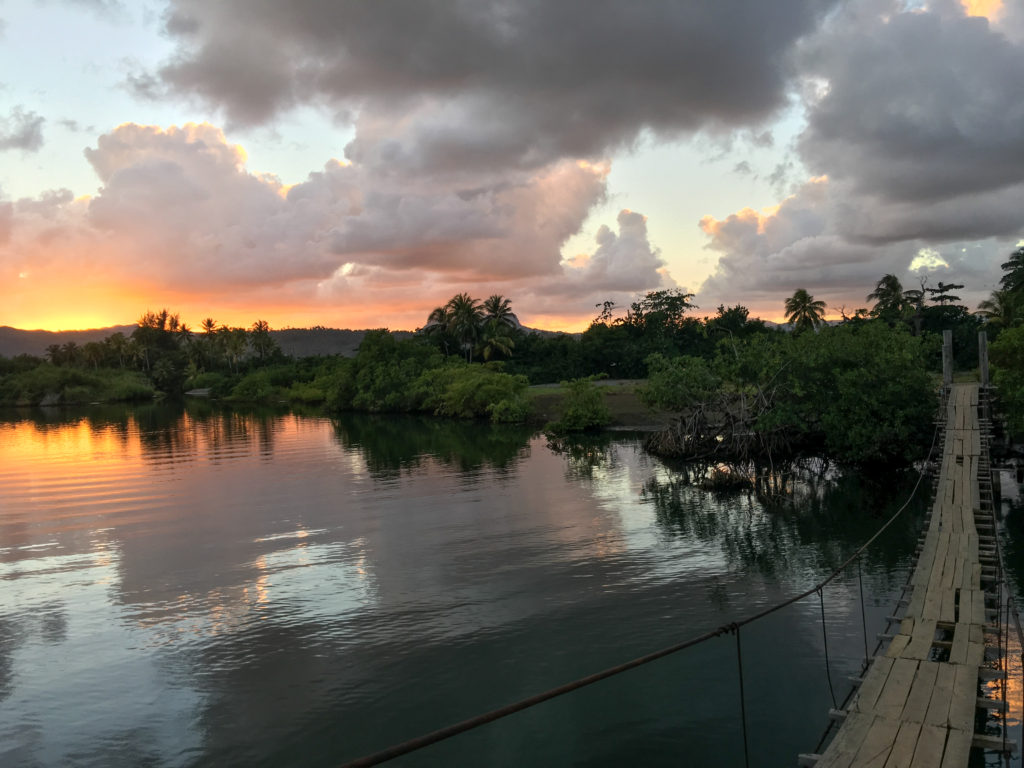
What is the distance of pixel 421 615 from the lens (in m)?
17.2

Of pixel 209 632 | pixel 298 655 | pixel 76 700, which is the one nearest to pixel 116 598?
pixel 209 632

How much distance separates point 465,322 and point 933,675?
81.2 m

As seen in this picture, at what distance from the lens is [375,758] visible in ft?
14.0

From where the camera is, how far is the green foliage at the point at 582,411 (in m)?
52.2

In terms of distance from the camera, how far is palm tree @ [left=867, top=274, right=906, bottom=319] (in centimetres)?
7181

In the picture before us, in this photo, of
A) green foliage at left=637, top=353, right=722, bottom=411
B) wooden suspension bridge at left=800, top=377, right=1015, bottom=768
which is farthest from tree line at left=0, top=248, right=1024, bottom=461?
wooden suspension bridge at left=800, top=377, right=1015, bottom=768

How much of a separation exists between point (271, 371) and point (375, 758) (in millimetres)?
109362

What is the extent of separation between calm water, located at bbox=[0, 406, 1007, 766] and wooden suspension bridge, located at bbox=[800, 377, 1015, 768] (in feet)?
6.83

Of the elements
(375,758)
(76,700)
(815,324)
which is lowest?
(76,700)

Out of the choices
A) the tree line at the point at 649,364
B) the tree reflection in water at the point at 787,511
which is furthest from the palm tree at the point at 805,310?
the tree reflection in water at the point at 787,511

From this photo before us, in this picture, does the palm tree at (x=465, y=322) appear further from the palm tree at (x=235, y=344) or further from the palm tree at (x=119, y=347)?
the palm tree at (x=119, y=347)

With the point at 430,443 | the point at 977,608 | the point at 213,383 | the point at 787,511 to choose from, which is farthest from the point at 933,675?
the point at 213,383

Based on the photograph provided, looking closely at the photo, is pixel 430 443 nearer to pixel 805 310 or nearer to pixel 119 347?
pixel 805 310

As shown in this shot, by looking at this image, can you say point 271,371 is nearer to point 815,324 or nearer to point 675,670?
point 815,324
